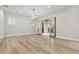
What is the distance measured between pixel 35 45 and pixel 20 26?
810 millimetres

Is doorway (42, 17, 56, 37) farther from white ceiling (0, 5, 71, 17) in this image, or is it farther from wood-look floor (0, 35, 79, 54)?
white ceiling (0, 5, 71, 17)

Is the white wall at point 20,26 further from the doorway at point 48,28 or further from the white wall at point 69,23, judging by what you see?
Answer: the white wall at point 69,23

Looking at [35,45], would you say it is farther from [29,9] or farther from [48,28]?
[29,9]

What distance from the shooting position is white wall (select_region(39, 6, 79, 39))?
8.52ft

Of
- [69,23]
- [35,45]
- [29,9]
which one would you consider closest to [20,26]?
[29,9]

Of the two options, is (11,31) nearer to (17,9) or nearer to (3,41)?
(3,41)

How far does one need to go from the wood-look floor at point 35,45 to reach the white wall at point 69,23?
251mm

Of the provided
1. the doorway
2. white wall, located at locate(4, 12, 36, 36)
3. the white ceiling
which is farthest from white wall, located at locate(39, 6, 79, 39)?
white wall, located at locate(4, 12, 36, 36)

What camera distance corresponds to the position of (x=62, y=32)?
9.33 ft

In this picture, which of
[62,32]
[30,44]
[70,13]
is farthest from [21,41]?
[70,13]

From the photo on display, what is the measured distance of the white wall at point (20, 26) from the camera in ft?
8.46

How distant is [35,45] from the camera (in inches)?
105

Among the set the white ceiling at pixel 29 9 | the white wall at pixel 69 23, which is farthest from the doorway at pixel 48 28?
the white ceiling at pixel 29 9
